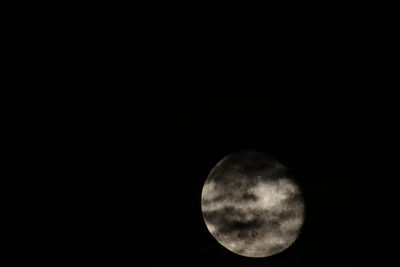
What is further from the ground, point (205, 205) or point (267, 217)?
point (205, 205)

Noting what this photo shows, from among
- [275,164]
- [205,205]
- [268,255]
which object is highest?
[275,164]

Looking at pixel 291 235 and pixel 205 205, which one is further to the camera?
pixel 205 205

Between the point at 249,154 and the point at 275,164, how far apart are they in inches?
8.7

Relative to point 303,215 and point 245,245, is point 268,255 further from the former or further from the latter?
point 303,215

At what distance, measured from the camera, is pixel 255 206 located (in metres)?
2.17

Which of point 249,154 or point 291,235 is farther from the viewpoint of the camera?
point 249,154

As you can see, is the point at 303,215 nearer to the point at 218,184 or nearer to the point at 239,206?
the point at 239,206

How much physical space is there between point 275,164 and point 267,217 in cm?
43

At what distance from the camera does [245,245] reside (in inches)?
89.7

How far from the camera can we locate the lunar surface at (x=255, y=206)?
Result: 219 centimetres

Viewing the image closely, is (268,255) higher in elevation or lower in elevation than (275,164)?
lower

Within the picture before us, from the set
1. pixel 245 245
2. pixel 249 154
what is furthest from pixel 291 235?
pixel 249 154

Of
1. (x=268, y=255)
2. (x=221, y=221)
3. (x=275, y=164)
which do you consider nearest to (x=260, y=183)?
(x=275, y=164)

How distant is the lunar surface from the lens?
2.19m
